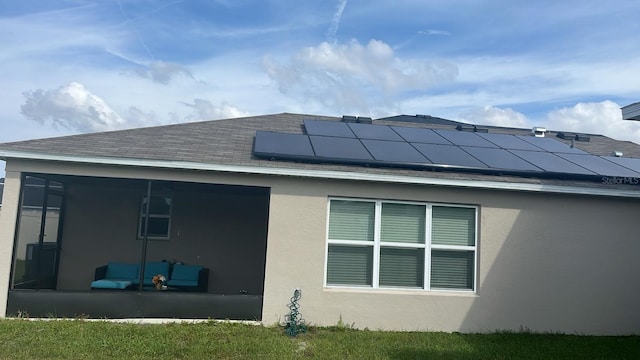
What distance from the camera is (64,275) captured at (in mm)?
11523

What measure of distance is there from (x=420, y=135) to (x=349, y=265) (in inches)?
156

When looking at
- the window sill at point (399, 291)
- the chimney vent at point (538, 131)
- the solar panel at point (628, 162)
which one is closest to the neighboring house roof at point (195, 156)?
the solar panel at point (628, 162)

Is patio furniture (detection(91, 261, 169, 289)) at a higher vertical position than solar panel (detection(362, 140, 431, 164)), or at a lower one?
lower

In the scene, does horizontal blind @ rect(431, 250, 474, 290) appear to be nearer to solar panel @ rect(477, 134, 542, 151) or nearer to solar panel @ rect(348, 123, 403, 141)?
solar panel @ rect(348, 123, 403, 141)

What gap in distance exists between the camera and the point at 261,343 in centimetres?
729

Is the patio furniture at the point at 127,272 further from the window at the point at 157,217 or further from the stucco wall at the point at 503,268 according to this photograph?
the stucco wall at the point at 503,268

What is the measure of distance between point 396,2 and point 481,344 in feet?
26.5

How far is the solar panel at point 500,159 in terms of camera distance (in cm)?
917

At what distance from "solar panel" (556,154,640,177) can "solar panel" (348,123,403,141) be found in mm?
3496

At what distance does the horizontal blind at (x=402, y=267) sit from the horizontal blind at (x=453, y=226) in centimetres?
44

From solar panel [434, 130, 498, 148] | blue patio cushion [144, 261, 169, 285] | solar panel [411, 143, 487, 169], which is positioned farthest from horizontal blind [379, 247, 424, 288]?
blue patio cushion [144, 261, 169, 285]

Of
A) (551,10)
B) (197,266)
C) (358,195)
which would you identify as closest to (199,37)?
(197,266)

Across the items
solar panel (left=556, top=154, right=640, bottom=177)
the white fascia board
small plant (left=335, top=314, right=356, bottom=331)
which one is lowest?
small plant (left=335, top=314, right=356, bottom=331)

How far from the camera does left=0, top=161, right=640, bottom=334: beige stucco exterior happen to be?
848 centimetres
